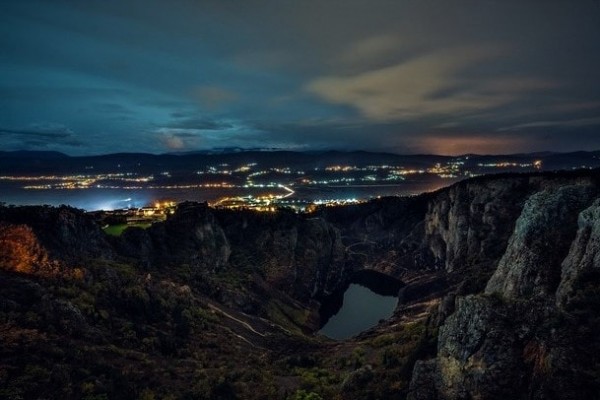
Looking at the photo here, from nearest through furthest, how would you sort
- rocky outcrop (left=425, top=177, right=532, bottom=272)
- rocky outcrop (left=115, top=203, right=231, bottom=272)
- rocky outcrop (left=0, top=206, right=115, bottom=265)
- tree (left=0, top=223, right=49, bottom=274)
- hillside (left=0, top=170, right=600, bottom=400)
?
hillside (left=0, top=170, right=600, bottom=400) → tree (left=0, top=223, right=49, bottom=274) → rocky outcrop (left=0, top=206, right=115, bottom=265) → rocky outcrop (left=115, top=203, right=231, bottom=272) → rocky outcrop (left=425, top=177, right=532, bottom=272)

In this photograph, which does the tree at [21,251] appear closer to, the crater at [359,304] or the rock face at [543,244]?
the rock face at [543,244]

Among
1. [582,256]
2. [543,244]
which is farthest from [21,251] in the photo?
[582,256]

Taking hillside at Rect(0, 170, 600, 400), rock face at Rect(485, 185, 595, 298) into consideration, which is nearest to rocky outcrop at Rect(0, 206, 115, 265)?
hillside at Rect(0, 170, 600, 400)

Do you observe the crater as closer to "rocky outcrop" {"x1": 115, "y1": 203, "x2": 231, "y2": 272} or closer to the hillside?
the hillside

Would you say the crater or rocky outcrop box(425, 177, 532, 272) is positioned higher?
rocky outcrop box(425, 177, 532, 272)

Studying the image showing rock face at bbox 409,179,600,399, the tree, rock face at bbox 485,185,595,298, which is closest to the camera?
rock face at bbox 409,179,600,399

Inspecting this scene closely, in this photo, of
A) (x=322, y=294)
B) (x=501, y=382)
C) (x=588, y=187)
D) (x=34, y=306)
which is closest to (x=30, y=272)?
(x=34, y=306)

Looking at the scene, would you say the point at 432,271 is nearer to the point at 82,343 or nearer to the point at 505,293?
the point at 505,293

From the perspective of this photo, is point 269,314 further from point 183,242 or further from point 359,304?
point 359,304

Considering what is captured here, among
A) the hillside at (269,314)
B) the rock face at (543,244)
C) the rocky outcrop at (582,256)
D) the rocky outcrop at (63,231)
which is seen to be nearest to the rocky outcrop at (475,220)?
the hillside at (269,314)
